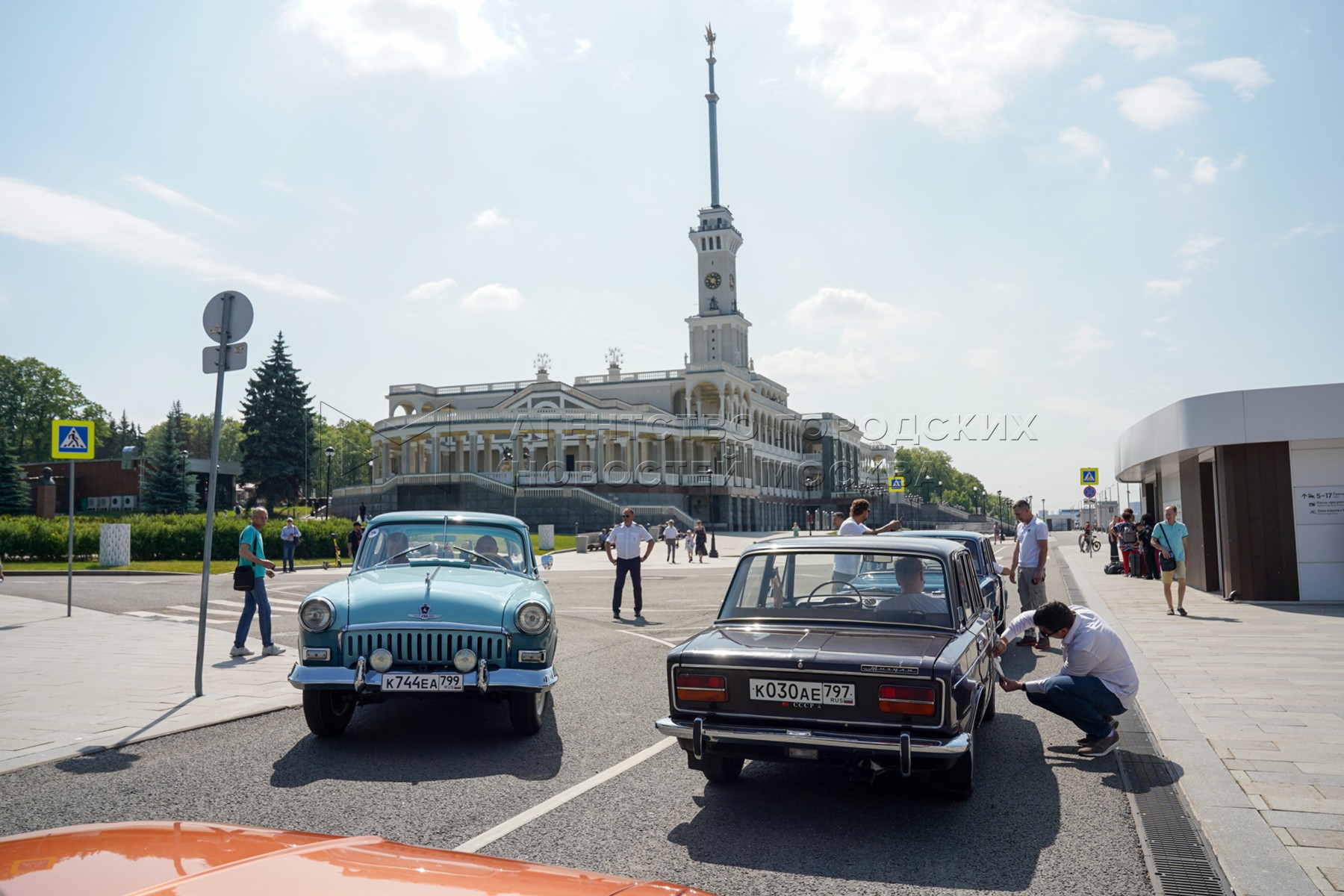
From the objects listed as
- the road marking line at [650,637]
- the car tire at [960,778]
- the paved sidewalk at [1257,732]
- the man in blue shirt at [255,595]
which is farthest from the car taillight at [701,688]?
the man in blue shirt at [255,595]

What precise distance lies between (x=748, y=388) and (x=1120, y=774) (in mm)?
96758

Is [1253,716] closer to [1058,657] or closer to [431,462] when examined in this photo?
[1058,657]

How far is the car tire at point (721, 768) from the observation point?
581 cm

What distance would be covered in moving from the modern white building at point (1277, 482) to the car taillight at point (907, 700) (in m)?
14.4

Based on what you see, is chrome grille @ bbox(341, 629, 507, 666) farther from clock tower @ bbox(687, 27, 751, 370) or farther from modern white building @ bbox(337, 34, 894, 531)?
clock tower @ bbox(687, 27, 751, 370)

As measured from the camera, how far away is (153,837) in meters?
2.35

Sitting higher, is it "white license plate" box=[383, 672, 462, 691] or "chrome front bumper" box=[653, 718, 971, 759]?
"white license plate" box=[383, 672, 462, 691]

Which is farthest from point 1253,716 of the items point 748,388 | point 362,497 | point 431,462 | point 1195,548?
point 748,388

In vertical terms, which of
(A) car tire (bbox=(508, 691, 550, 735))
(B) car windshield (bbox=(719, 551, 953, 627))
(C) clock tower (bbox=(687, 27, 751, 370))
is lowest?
(A) car tire (bbox=(508, 691, 550, 735))

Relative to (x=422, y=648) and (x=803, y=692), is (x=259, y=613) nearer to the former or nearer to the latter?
(x=422, y=648)

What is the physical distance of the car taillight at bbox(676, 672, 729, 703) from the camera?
5.53 m

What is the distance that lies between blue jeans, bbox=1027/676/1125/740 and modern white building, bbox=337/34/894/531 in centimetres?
5578

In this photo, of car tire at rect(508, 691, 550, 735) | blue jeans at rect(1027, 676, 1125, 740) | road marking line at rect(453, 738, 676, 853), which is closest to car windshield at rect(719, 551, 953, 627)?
road marking line at rect(453, 738, 676, 853)

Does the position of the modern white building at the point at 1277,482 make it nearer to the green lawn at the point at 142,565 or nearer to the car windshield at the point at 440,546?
the car windshield at the point at 440,546
